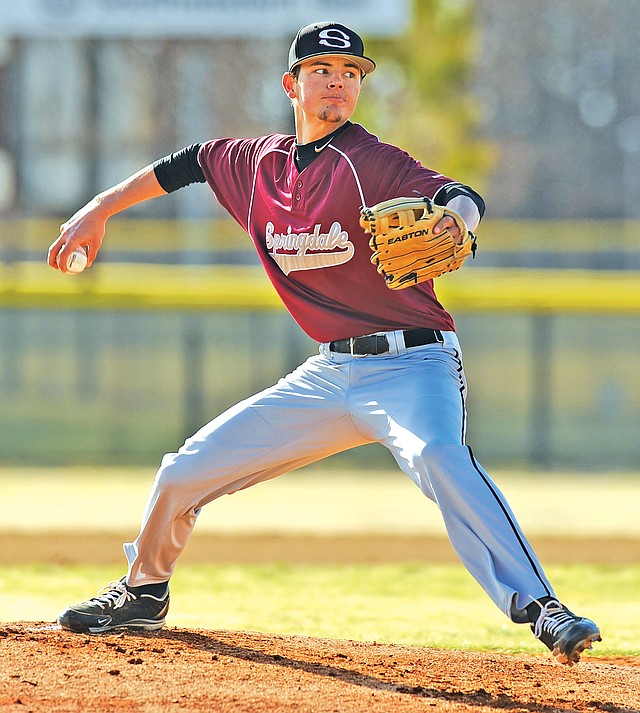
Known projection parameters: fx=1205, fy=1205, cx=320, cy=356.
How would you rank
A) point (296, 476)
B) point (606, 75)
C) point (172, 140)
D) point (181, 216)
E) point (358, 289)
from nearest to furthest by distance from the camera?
1. point (358, 289)
2. point (296, 476)
3. point (181, 216)
4. point (172, 140)
5. point (606, 75)

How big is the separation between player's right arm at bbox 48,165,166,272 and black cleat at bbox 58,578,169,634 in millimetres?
955

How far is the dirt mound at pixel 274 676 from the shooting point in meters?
2.71

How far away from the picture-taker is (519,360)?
8.62 m

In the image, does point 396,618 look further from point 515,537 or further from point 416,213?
point 416,213

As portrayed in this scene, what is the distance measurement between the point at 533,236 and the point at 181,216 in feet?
21.2

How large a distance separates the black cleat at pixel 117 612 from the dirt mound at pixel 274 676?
1.6 inches

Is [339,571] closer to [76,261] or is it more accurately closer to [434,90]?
[76,261]

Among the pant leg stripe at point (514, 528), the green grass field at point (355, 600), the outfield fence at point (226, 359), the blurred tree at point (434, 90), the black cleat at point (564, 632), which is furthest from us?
the blurred tree at point (434, 90)

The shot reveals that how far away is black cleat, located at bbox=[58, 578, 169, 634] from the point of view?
3.43 metres

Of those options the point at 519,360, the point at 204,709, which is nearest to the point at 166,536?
the point at 204,709

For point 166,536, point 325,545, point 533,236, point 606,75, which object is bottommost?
point 325,545

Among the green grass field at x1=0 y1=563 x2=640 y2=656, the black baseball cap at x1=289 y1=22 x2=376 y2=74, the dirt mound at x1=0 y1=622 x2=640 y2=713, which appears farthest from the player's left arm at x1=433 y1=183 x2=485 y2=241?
the green grass field at x1=0 y1=563 x2=640 y2=656

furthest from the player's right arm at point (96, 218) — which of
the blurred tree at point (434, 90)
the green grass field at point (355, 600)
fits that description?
the blurred tree at point (434, 90)

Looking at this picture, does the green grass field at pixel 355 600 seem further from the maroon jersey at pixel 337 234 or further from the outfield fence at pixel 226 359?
the outfield fence at pixel 226 359
